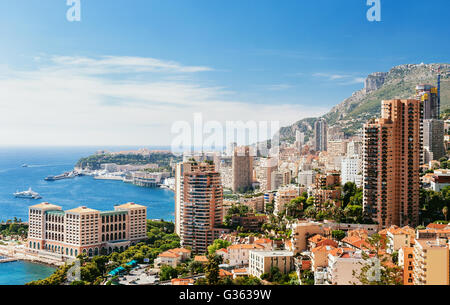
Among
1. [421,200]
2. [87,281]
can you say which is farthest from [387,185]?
[87,281]

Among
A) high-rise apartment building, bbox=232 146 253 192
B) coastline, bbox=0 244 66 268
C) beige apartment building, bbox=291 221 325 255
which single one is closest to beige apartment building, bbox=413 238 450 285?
beige apartment building, bbox=291 221 325 255

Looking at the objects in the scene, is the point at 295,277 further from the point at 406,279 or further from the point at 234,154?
the point at 234,154

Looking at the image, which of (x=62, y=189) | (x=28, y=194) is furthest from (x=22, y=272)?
(x=62, y=189)

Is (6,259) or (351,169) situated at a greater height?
(351,169)

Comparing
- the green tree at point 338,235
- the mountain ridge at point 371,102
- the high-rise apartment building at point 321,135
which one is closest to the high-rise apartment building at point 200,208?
the mountain ridge at point 371,102

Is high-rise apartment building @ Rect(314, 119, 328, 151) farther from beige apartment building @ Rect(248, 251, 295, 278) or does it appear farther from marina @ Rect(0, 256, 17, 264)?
beige apartment building @ Rect(248, 251, 295, 278)

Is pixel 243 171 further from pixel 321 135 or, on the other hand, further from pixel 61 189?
pixel 61 189
